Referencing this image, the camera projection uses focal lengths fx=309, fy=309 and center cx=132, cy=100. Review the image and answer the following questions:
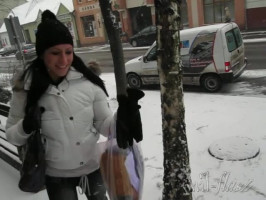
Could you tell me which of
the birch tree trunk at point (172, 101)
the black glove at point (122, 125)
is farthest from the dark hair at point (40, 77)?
the birch tree trunk at point (172, 101)

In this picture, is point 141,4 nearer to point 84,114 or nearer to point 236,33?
point 236,33

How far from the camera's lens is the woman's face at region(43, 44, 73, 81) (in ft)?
6.84

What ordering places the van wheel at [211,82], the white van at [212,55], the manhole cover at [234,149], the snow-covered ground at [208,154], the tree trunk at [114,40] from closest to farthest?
1. the snow-covered ground at [208,154]
2. the manhole cover at [234,149]
3. the tree trunk at [114,40]
4. the white van at [212,55]
5. the van wheel at [211,82]

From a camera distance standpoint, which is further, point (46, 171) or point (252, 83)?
point (252, 83)

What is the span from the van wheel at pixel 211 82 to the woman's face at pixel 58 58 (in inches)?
273

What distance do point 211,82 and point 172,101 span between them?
6.05 m

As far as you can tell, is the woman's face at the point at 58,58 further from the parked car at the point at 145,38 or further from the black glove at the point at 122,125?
the parked car at the point at 145,38

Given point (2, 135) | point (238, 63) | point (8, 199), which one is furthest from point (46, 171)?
point (238, 63)

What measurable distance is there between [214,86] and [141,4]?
2127 centimetres

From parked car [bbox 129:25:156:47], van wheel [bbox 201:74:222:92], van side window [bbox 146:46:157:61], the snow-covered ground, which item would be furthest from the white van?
parked car [bbox 129:25:156:47]

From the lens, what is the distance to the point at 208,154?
4.61m

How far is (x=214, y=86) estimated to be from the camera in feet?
28.1

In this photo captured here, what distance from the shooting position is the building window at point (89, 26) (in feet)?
108

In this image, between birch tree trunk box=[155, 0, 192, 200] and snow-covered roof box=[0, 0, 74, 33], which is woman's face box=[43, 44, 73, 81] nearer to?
birch tree trunk box=[155, 0, 192, 200]
